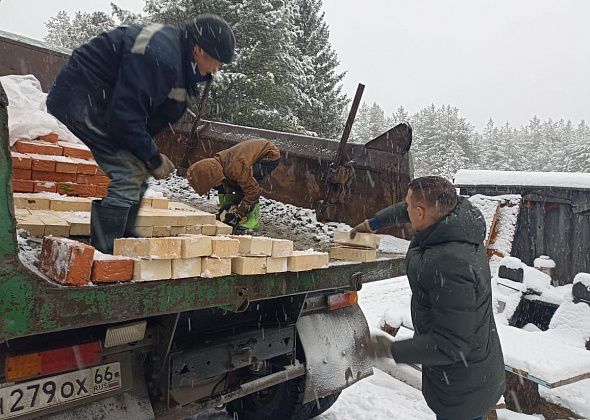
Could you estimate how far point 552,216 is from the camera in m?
8.69

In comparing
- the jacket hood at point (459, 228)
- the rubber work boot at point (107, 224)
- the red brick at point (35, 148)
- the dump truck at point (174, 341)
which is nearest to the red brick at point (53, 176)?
the red brick at point (35, 148)

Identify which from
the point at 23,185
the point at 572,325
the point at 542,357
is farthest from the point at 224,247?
the point at 572,325

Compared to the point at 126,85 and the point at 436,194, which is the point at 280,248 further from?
the point at 126,85

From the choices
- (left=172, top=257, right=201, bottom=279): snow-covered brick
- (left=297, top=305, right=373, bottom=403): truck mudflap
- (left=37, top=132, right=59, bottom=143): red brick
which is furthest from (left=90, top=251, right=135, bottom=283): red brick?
(left=37, top=132, right=59, bottom=143): red brick

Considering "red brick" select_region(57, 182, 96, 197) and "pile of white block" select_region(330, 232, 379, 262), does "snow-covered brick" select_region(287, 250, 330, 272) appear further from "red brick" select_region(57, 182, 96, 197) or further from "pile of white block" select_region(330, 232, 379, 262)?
"red brick" select_region(57, 182, 96, 197)

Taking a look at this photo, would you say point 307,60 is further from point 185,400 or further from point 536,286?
point 185,400

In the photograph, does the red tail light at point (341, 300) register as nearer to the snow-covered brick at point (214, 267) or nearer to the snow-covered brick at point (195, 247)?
the snow-covered brick at point (214, 267)

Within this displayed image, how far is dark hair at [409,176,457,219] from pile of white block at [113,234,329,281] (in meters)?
0.69

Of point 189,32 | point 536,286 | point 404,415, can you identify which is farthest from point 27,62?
point 536,286

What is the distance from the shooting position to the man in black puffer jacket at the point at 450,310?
7.11 ft

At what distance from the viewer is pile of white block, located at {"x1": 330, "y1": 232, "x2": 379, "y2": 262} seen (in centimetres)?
285

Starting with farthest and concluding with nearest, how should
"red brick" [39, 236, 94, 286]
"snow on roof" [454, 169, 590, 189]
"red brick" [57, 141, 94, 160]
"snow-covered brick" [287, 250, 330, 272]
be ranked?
"snow on roof" [454, 169, 590, 189] → "red brick" [57, 141, 94, 160] → "snow-covered brick" [287, 250, 330, 272] → "red brick" [39, 236, 94, 286]

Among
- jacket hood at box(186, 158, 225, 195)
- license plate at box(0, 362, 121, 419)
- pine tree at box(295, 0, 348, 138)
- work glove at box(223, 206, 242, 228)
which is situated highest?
pine tree at box(295, 0, 348, 138)

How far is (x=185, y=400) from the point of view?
7.78ft
